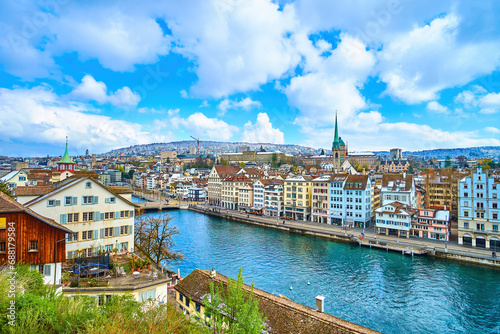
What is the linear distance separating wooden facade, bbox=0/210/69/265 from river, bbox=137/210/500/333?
1732 centimetres

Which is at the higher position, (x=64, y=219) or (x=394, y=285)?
(x=64, y=219)

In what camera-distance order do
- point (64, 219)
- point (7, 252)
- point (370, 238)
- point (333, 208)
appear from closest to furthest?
point (7, 252)
point (64, 219)
point (370, 238)
point (333, 208)

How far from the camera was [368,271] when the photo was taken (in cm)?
3069

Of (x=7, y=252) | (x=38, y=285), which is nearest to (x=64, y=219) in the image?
(x=7, y=252)

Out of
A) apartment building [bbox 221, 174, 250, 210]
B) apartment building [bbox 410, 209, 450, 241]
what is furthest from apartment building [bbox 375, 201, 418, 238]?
apartment building [bbox 221, 174, 250, 210]

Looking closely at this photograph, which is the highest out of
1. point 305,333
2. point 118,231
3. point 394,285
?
point 118,231

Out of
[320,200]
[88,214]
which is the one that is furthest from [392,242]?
[88,214]

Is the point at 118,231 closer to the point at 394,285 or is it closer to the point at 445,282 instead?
the point at 394,285

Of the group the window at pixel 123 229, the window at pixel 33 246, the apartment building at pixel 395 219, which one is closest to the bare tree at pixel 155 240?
the window at pixel 123 229

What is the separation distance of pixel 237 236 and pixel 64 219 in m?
31.2

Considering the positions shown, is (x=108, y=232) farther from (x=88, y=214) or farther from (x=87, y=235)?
(x=88, y=214)

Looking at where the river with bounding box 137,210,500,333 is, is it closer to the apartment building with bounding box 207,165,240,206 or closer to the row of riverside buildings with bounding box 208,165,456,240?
the row of riverside buildings with bounding box 208,165,456,240

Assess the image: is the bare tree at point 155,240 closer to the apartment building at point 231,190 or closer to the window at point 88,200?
the window at point 88,200

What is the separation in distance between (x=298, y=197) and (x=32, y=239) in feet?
166
